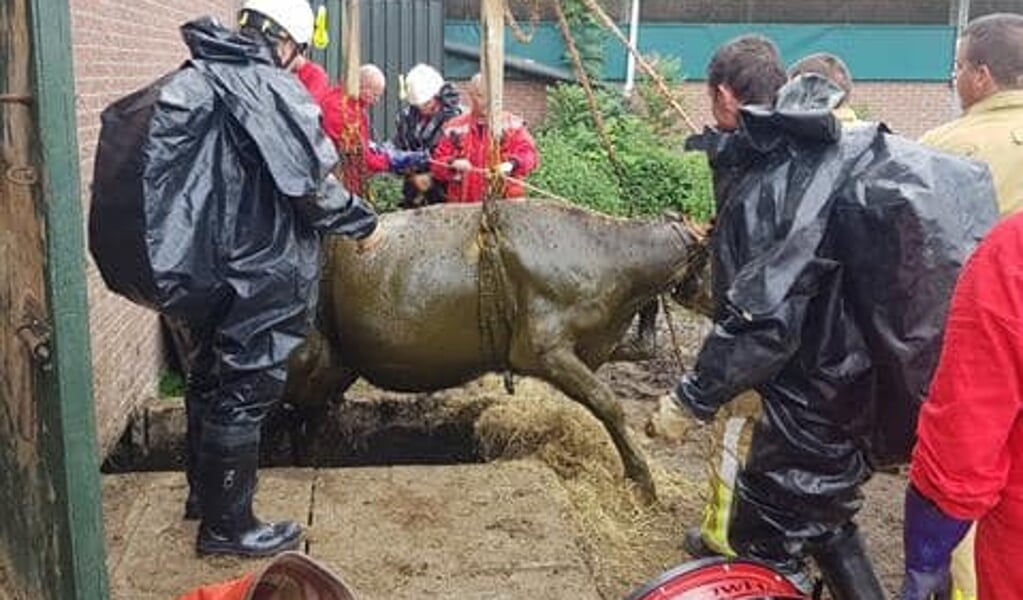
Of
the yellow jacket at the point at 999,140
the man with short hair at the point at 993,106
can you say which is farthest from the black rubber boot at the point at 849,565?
the yellow jacket at the point at 999,140

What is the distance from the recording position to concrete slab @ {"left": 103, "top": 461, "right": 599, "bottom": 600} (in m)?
3.86

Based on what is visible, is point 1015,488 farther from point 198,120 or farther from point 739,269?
point 198,120

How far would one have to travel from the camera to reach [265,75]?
3.66 m

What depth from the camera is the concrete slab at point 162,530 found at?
3826mm

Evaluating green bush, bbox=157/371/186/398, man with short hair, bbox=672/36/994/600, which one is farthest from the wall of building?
man with short hair, bbox=672/36/994/600

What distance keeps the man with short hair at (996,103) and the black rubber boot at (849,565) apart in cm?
120

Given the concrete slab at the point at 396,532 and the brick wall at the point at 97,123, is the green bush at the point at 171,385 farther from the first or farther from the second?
the concrete slab at the point at 396,532

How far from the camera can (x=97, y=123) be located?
5.25 meters

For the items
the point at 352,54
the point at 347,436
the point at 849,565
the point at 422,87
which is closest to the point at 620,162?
the point at 422,87

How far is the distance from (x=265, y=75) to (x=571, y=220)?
191cm

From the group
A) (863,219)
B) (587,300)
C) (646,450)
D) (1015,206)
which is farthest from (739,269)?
(646,450)

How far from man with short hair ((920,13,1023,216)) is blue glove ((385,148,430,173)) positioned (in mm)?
3634

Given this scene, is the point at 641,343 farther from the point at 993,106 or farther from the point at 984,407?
the point at 984,407

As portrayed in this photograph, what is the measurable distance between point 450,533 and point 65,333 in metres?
2.22
